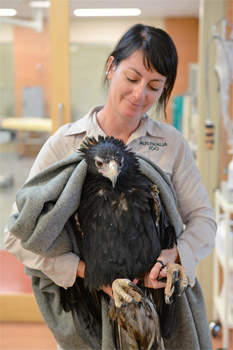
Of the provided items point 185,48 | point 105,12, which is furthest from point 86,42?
point 185,48

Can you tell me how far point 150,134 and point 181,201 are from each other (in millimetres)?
212

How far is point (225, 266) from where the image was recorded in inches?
95.2

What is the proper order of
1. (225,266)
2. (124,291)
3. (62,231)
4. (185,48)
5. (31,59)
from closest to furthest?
(124,291)
(62,231)
(225,266)
(185,48)
(31,59)

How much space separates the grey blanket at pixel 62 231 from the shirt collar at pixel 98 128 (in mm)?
174

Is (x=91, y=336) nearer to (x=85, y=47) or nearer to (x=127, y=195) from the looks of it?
(x=127, y=195)

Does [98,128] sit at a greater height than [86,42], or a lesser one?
lesser

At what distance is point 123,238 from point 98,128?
1.29ft

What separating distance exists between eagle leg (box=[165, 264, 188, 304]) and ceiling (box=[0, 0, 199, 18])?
185 cm

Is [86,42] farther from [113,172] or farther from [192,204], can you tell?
[113,172]

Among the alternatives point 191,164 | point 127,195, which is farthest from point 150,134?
point 127,195

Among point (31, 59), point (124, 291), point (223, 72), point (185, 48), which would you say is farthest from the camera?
point (31, 59)

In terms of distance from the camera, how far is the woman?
1142 mm

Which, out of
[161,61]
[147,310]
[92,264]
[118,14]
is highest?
[118,14]

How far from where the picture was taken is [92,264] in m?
1.06
